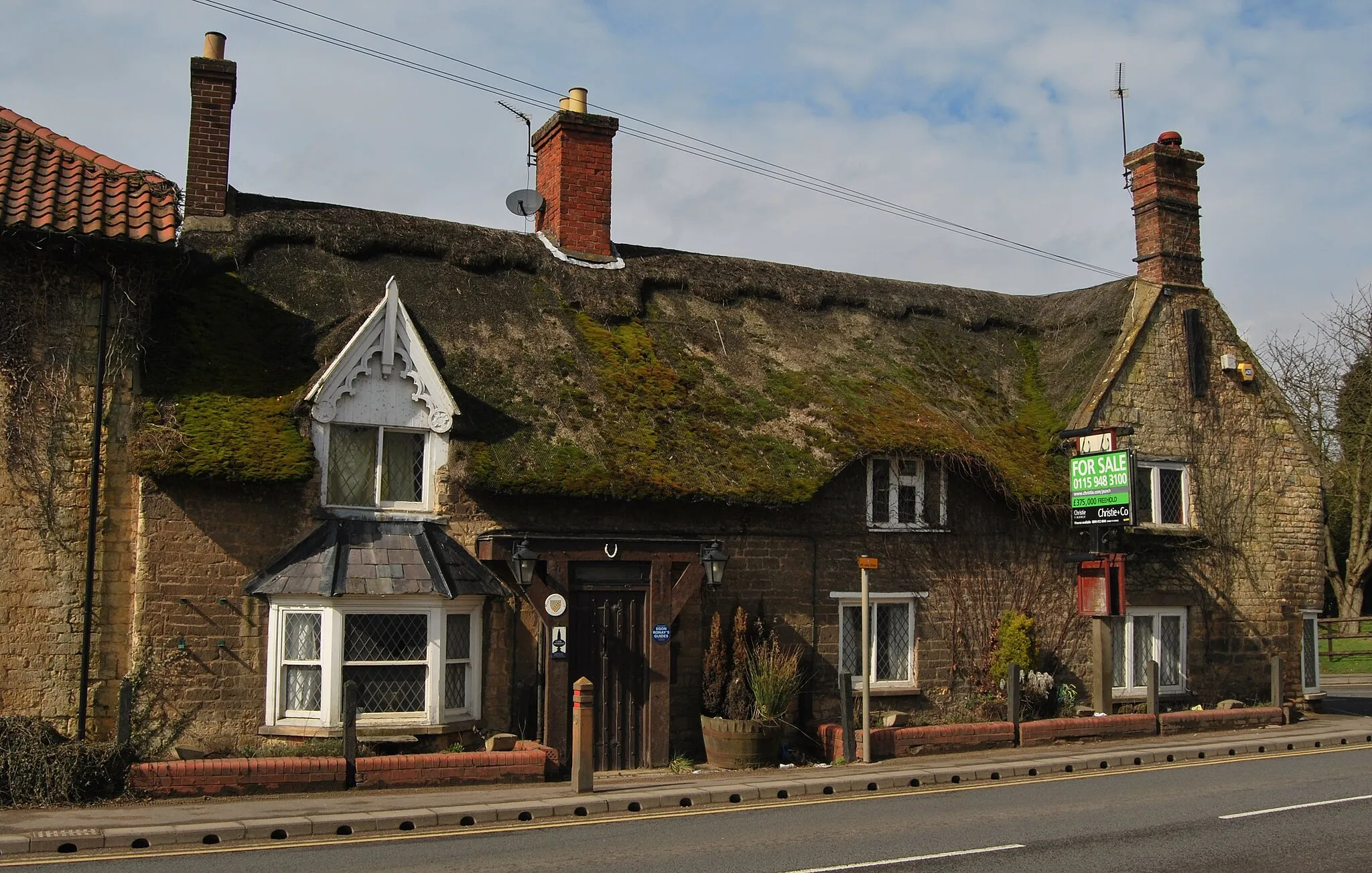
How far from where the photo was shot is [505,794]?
522 inches

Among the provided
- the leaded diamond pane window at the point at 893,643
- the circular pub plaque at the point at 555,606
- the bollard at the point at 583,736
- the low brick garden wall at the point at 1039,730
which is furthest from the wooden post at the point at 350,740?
the leaded diamond pane window at the point at 893,643

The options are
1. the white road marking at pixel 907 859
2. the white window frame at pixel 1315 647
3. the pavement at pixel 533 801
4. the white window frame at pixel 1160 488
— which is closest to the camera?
the white road marking at pixel 907 859

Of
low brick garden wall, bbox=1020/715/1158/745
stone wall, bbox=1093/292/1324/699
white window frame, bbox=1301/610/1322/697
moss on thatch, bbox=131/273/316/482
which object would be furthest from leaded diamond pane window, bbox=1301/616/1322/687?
moss on thatch, bbox=131/273/316/482

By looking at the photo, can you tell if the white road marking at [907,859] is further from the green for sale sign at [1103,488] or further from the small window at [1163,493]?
the small window at [1163,493]

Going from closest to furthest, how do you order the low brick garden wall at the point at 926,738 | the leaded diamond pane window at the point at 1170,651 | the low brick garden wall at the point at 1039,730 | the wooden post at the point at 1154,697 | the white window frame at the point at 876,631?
1. the low brick garden wall at the point at 926,738
2. the low brick garden wall at the point at 1039,730
3. the white window frame at the point at 876,631
4. the wooden post at the point at 1154,697
5. the leaded diamond pane window at the point at 1170,651

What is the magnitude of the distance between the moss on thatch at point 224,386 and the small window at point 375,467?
2.13 feet

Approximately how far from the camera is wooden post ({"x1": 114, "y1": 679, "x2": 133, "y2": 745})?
13.0 metres

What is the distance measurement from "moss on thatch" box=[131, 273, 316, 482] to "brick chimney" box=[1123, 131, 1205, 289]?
15.3 metres

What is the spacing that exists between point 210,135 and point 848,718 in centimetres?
1188

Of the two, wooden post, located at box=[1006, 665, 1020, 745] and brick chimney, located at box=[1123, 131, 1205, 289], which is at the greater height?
brick chimney, located at box=[1123, 131, 1205, 289]

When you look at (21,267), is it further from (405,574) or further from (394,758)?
(394,758)

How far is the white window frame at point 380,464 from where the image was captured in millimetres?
15328

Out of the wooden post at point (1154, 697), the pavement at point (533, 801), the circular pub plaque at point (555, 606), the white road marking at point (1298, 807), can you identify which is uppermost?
the circular pub plaque at point (555, 606)

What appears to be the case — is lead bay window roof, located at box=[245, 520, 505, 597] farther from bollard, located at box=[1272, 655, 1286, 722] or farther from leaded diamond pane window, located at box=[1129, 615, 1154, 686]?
bollard, located at box=[1272, 655, 1286, 722]
